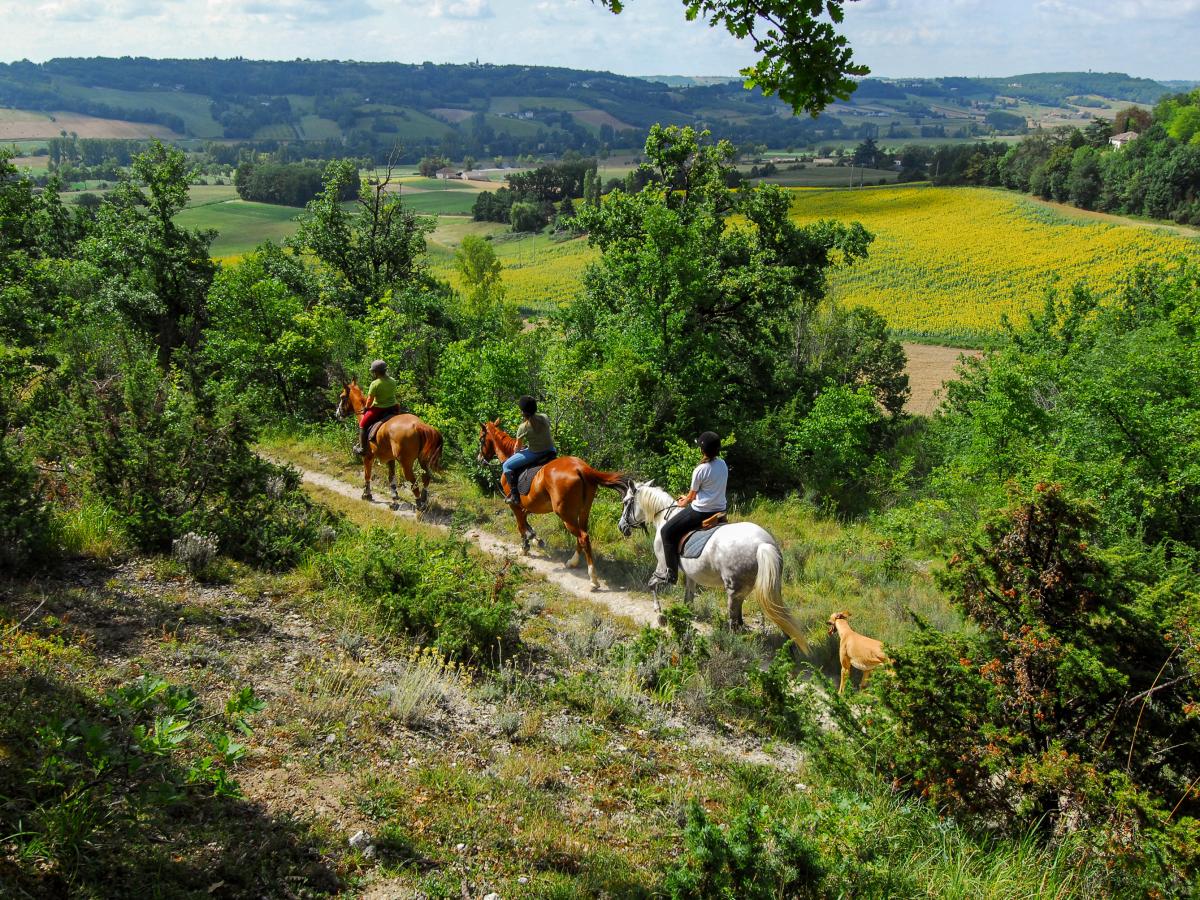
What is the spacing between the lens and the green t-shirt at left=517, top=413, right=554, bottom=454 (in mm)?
12008

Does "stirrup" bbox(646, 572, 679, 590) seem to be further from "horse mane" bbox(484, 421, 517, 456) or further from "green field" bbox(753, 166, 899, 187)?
"green field" bbox(753, 166, 899, 187)

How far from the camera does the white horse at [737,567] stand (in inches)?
337

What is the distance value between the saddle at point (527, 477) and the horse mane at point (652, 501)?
1.98m

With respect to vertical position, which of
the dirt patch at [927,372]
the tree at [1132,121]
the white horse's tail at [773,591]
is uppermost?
the tree at [1132,121]

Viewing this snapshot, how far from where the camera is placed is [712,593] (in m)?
10.8

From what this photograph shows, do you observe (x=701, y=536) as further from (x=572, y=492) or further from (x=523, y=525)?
(x=523, y=525)

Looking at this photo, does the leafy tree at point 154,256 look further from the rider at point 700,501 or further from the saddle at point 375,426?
the rider at point 700,501

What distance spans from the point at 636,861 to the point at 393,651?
11.1 feet

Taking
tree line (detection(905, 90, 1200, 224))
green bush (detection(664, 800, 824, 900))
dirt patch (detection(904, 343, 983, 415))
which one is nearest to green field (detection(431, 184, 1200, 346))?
dirt patch (detection(904, 343, 983, 415))

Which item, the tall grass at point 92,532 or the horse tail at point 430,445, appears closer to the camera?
the tall grass at point 92,532

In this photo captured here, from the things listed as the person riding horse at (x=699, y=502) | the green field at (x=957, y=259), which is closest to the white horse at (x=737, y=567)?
the person riding horse at (x=699, y=502)

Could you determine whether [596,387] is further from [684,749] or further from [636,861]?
[636,861]

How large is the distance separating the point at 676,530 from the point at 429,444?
5.82 meters

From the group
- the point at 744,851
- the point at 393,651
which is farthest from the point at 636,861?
the point at 393,651
